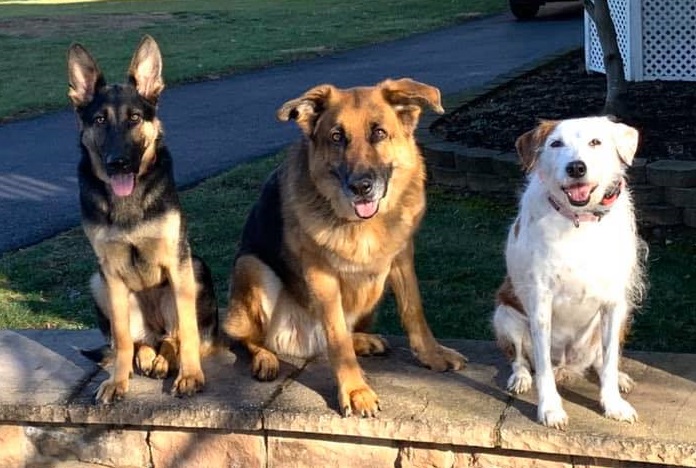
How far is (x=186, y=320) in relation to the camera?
4578mm

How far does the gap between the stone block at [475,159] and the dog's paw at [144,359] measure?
390 cm

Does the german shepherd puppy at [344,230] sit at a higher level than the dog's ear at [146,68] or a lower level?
lower

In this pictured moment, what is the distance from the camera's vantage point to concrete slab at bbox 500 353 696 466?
367cm

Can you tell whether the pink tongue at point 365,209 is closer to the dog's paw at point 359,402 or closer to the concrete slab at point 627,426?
the dog's paw at point 359,402

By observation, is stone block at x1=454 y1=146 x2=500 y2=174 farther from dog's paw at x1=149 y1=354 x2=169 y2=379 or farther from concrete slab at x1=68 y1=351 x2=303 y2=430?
dog's paw at x1=149 y1=354 x2=169 y2=379

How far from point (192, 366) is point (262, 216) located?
2.57ft

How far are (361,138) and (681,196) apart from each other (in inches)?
139

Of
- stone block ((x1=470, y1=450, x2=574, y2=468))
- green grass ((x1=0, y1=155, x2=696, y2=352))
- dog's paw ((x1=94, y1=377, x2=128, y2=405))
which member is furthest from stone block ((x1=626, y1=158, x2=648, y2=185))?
dog's paw ((x1=94, y1=377, x2=128, y2=405))

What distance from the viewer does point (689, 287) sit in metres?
6.14

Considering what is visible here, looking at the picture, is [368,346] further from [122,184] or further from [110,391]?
[122,184]

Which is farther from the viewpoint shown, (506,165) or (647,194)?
(506,165)

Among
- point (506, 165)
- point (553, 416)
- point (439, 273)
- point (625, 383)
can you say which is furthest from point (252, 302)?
point (506, 165)

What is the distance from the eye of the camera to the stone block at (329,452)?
407 cm

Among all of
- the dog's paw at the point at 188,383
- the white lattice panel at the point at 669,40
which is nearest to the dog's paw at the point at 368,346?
the dog's paw at the point at 188,383
